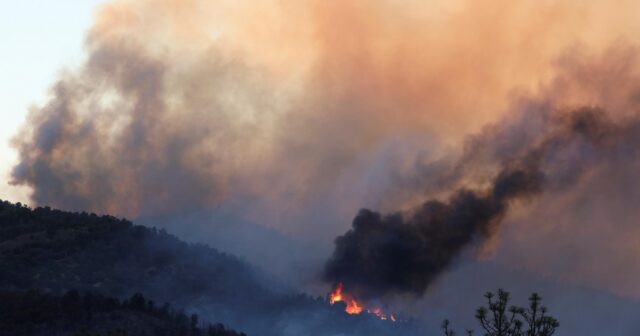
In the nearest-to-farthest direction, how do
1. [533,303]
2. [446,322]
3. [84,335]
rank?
[533,303] → [446,322] → [84,335]

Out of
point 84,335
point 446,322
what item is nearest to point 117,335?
point 84,335

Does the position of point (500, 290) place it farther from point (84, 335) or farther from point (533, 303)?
point (84, 335)

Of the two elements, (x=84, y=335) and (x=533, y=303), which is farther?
(x=84, y=335)

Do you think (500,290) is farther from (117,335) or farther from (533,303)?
(117,335)

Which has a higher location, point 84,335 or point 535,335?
point 84,335

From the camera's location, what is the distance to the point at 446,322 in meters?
105

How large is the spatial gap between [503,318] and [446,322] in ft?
26.9

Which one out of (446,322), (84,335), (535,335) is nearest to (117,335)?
(84,335)

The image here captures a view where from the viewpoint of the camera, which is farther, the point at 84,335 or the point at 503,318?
the point at 84,335

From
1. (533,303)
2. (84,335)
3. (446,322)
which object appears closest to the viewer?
(533,303)

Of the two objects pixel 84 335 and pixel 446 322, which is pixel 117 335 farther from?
pixel 446 322

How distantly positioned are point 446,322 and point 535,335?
11.5m

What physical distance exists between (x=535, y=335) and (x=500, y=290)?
613 cm

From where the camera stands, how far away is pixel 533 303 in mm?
95625
